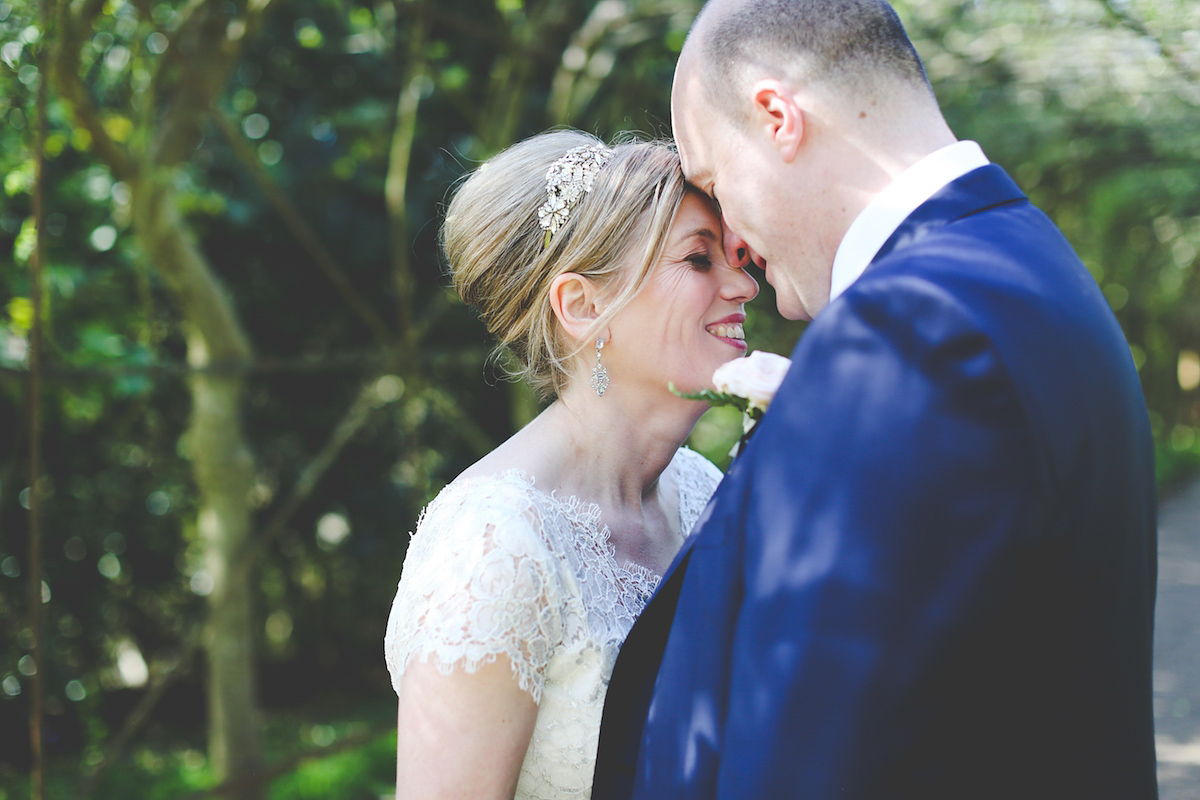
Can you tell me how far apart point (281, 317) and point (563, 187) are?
495cm

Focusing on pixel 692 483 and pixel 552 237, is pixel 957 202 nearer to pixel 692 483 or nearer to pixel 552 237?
pixel 552 237

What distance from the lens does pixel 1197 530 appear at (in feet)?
34.7

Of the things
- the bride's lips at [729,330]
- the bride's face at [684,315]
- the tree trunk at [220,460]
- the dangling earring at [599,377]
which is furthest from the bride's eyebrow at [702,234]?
the tree trunk at [220,460]

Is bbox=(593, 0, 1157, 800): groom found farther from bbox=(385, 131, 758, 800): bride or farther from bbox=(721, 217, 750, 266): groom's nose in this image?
bbox=(721, 217, 750, 266): groom's nose

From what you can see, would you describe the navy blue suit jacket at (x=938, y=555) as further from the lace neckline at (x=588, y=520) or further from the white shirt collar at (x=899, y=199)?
the lace neckline at (x=588, y=520)

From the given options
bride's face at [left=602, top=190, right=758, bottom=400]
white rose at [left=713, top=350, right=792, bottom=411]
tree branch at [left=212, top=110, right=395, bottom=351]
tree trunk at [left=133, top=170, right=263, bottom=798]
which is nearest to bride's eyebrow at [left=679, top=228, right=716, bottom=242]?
bride's face at [left=602, top=190, right=758, bottom=400]

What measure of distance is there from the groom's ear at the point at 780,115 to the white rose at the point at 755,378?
0.35 m

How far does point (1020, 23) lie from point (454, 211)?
444cm

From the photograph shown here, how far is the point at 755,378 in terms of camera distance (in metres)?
1.56

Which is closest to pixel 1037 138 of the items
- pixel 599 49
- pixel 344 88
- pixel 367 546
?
pixel 599 49

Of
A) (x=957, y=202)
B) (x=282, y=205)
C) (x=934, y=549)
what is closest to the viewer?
(x=934, y=549)

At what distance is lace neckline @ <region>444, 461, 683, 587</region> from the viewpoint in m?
1.93

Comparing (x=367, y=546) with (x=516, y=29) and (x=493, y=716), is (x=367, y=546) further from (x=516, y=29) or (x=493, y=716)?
(x=493, y=716)

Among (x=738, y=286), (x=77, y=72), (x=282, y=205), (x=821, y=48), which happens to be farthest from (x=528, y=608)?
(x=282, y=205)
